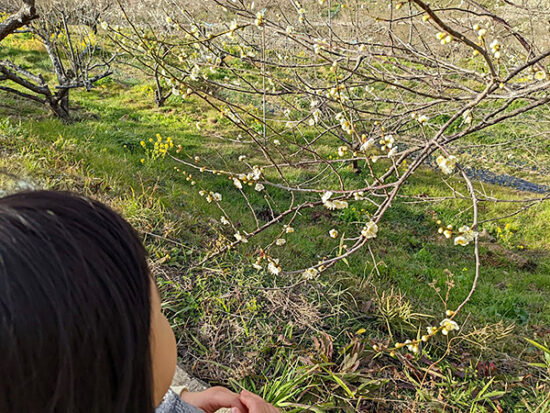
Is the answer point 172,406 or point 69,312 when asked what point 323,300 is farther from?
point 69,312

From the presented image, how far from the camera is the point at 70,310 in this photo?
588mm

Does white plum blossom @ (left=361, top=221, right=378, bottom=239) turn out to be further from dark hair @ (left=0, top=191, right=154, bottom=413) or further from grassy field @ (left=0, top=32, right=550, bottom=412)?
dark hair @ (left=0, top=191, right=154, bottom=413)

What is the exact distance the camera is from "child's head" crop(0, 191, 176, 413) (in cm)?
56

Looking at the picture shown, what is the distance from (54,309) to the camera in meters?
0.57

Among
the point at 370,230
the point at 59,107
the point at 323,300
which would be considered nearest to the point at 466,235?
the point at 370,230

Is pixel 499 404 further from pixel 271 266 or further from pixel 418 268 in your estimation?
pixel 418 268

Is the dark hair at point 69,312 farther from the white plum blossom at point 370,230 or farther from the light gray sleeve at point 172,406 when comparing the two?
the white plum blossom at point 370,230

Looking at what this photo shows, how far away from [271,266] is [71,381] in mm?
1382

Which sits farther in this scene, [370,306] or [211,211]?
[211,211]

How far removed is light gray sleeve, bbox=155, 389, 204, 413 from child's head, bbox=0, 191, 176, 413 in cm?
62

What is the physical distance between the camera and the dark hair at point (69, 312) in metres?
0.56

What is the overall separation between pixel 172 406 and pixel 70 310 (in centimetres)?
89

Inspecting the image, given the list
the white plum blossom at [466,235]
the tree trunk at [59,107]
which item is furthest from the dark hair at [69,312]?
the tree trunk at [59,107]

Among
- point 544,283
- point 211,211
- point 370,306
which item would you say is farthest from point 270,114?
point 370,306
